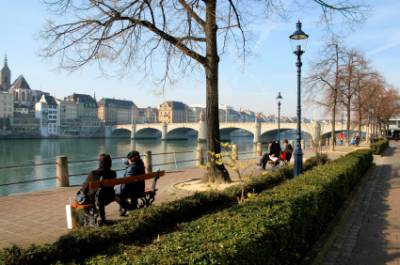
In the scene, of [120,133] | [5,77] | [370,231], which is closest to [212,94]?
[370,231]

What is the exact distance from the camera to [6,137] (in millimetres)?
96000

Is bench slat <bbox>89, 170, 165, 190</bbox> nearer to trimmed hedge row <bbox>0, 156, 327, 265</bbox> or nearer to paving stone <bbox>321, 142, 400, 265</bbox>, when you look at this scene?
trimmed hedge row <bbox>0, 156, 327, 265</bbox>

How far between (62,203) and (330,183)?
18.8ft

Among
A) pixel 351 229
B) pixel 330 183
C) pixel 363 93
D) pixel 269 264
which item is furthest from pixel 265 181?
pixel 363 93

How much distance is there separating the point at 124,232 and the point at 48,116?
128697mm

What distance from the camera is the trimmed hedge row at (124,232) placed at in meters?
3.37

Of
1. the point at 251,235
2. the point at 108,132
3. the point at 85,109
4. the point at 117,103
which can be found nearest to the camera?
the point at 251,235

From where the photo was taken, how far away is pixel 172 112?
148 m

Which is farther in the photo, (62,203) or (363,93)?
(363,93)

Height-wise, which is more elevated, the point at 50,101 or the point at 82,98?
the point at 82,98

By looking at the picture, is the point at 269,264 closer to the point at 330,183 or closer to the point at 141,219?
the point at 141,219

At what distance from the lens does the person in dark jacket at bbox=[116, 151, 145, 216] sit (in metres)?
6.23

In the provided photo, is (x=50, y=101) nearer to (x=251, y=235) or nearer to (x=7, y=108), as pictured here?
(x=7, y=108)

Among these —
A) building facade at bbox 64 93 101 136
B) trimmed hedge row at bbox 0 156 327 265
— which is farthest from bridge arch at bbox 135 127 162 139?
trimmed hedge row at bbox 0 156 327 265
